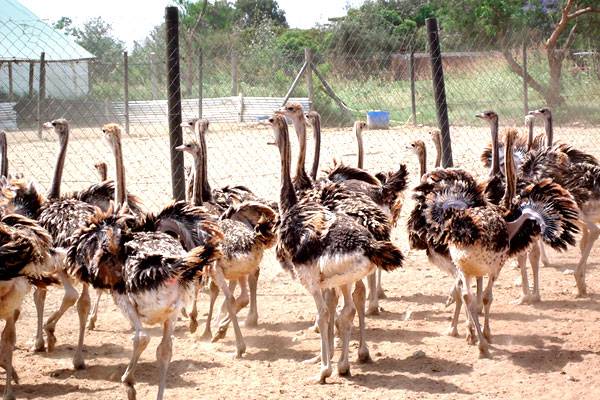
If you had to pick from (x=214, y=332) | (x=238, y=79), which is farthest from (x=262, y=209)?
(x=238, y=79)

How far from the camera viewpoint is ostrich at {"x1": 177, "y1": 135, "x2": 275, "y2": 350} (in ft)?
25.8

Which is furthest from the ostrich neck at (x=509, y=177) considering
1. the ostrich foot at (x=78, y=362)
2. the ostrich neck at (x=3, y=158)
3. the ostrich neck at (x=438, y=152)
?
the ostrich neck at (x=3, y=158)

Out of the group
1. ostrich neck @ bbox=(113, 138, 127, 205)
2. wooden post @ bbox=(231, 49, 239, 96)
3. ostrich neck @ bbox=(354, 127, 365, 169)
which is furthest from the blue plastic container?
ostrich neck @ bbox=(113, 138, 127, 205)

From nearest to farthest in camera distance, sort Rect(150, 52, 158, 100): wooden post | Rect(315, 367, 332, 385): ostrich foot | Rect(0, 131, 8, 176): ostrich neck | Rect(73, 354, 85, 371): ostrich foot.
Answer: Rect(315, 367, 332, 385): ostrich foot, Rect(73, 354, 85, 371): ostrich foot, Rect(0, 131, 8, 176): ostrich neck, Rect(150, 52, 158, 100): wooden post

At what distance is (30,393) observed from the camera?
22.3 ft

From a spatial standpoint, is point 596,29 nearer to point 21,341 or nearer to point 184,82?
point 184,82

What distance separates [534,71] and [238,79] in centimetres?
598

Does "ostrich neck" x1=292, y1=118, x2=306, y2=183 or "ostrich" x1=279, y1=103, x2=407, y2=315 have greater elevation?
"ostrich neck" x1=292, y1=118, x2=306, y2=183

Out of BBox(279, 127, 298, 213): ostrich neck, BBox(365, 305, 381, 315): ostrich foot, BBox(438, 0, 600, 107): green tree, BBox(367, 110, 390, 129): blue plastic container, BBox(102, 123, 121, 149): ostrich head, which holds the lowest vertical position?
BBox(365, 305, 381, 315): ostrich foot

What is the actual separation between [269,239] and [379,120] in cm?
1356

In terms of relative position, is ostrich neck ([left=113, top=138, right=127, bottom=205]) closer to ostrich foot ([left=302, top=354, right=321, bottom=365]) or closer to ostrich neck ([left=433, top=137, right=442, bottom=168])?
ostrich foot ([left=302, top=354, right=321, bottom=365])

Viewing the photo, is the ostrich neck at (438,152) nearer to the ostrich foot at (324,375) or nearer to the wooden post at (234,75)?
the ostrich foot at (324,375)

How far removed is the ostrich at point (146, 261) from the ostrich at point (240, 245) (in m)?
0.76

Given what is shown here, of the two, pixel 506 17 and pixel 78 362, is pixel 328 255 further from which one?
pixel 506 17
